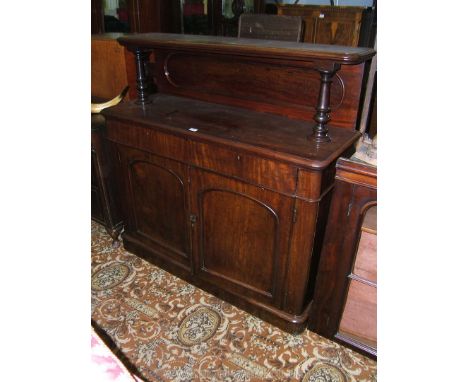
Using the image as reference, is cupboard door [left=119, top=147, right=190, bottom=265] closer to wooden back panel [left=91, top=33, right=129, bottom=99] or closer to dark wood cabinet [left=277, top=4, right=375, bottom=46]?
wooden back panel [left=91, top=33, right=129, bottom=99]

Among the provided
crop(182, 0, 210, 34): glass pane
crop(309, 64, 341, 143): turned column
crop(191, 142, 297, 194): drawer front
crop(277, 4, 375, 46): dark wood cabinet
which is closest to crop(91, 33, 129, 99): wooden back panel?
crop(191, 142, 297, 194): drawer front

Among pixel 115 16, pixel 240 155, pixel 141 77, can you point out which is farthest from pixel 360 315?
pixel 115 16

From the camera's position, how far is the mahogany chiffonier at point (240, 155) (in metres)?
1.30

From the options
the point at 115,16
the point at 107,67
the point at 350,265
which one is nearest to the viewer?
the point at 350,265

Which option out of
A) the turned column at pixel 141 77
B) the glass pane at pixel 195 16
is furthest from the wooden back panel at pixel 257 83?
the glass pane at pixel 195 16

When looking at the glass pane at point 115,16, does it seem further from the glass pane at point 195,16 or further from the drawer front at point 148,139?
the drawer front at point 148,139

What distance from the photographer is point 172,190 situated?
1670 mm

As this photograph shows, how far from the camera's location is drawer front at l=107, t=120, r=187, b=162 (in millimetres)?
1510

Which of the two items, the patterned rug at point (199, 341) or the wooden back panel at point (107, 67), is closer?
the patterned rug at point (199, 341)

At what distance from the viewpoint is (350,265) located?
1.38 m

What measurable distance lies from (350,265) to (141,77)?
1.29 m

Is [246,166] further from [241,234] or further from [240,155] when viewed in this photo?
[241,234]

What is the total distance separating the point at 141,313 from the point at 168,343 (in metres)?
0.24

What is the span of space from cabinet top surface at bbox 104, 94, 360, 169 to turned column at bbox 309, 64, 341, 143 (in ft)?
0.12
